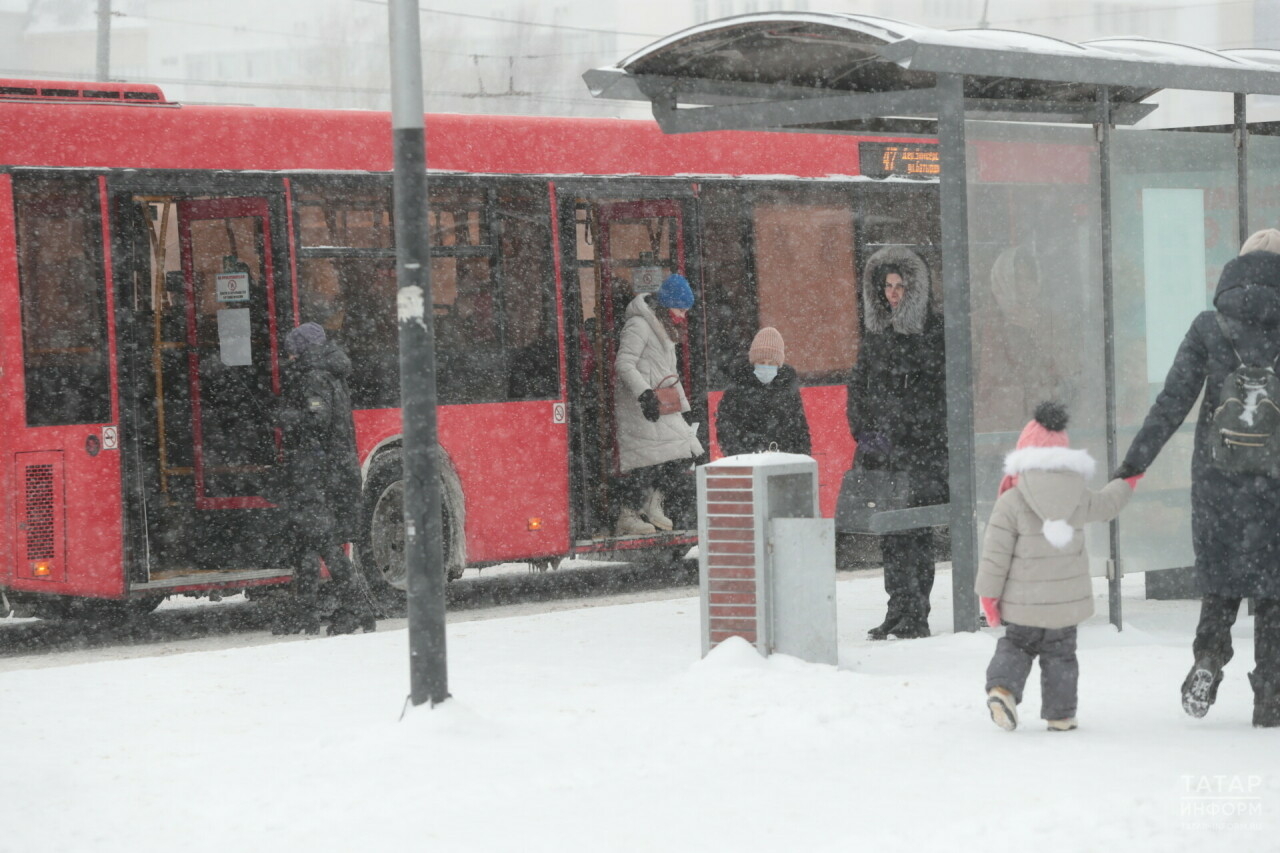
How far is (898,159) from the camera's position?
14.1m

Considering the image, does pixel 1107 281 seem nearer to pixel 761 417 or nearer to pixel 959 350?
pixel 959 350

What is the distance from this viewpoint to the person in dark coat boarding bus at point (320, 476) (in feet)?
33.7

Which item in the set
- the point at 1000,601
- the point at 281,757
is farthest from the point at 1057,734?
the point at 281,757

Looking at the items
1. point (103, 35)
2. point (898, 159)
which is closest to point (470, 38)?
point (103, 35)

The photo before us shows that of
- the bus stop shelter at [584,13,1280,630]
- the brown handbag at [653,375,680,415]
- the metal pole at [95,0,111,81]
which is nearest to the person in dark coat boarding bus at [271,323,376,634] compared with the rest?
the bus stop shelter at [584,13,1280,630]

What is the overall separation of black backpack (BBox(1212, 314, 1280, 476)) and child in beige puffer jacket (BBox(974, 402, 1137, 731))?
0.42m

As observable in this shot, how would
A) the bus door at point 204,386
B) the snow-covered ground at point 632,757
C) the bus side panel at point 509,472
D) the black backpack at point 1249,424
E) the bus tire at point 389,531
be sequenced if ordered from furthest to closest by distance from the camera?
1. the bus side panel at point 509,472
2. the bus tire at point 389,531
3. the bus door at point 204,386
4. the black backpack at point 1249,424
5. the snow-covered ground at point 632,757

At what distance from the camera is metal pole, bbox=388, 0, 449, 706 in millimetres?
6617

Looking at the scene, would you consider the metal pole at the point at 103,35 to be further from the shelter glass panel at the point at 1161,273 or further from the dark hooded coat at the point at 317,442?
the shelter glass panel at the point at 1161,273

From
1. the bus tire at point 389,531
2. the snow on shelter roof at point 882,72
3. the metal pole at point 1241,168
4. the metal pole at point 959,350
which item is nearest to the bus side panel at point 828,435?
the snow on shelter roof at point 882,72

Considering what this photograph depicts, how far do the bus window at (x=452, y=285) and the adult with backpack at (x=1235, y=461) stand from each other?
5799 mm

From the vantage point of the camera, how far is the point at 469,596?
42.2 feet

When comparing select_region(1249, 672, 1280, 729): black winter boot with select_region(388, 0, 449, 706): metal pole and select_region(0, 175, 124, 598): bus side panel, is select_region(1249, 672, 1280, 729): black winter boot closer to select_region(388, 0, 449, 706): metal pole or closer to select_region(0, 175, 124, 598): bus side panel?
select_region(388, 0, 449, 706): metal pole

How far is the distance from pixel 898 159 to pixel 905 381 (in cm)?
534
